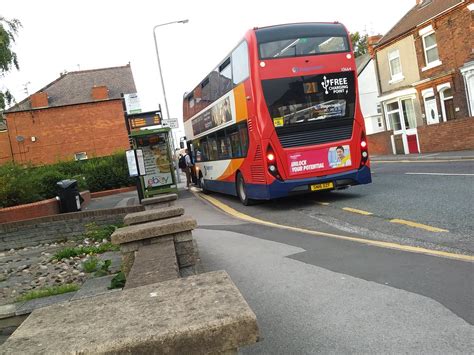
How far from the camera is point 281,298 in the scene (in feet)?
14.2

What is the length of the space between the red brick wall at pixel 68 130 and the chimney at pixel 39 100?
1.09 m

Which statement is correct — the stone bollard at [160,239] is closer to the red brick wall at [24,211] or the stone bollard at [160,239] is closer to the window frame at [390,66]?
the red brick wall at [24,211]

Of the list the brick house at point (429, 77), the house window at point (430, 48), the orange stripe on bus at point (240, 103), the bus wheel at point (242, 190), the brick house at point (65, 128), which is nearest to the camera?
the orange stripe on bus at point (240, 103)

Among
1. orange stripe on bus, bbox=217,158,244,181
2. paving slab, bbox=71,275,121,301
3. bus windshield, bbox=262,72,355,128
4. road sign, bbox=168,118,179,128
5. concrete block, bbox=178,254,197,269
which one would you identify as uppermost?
road sign, bbox=168,118,179,128

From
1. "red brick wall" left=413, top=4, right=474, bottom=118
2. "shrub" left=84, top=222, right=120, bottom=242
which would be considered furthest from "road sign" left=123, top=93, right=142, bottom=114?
"red brick wall" left=413, top=4, right=474, bottom=118

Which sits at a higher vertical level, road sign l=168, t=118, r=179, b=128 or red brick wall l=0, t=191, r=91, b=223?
road sign l=168, t=118, r=179, b=128

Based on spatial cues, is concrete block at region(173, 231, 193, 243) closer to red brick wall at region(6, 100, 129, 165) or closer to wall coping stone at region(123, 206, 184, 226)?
wall coping stone at region(123, 206, 184, 226)

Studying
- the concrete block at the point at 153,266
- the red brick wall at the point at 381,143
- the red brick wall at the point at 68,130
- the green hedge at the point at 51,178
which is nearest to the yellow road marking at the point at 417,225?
the concrete block at the point at 153,266

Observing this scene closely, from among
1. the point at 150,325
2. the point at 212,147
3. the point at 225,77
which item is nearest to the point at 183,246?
the point at 150,325

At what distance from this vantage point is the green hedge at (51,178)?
11.9m

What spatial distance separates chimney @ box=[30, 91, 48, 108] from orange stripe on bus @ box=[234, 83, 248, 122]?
30743 millimetres

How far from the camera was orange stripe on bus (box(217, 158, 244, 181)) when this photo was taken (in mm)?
13136

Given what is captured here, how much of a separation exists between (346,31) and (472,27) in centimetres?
1378

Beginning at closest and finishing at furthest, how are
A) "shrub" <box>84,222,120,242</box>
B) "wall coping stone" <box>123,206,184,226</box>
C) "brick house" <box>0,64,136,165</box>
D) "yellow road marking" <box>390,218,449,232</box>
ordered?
"wall coping stone" <box>123,206,184,226</box> → "yellow road marking" <box>390,218,449,232</box> → "shrub" <box>84,222,120,242</box> → "brick house" <box>0,64,136,165</box>
